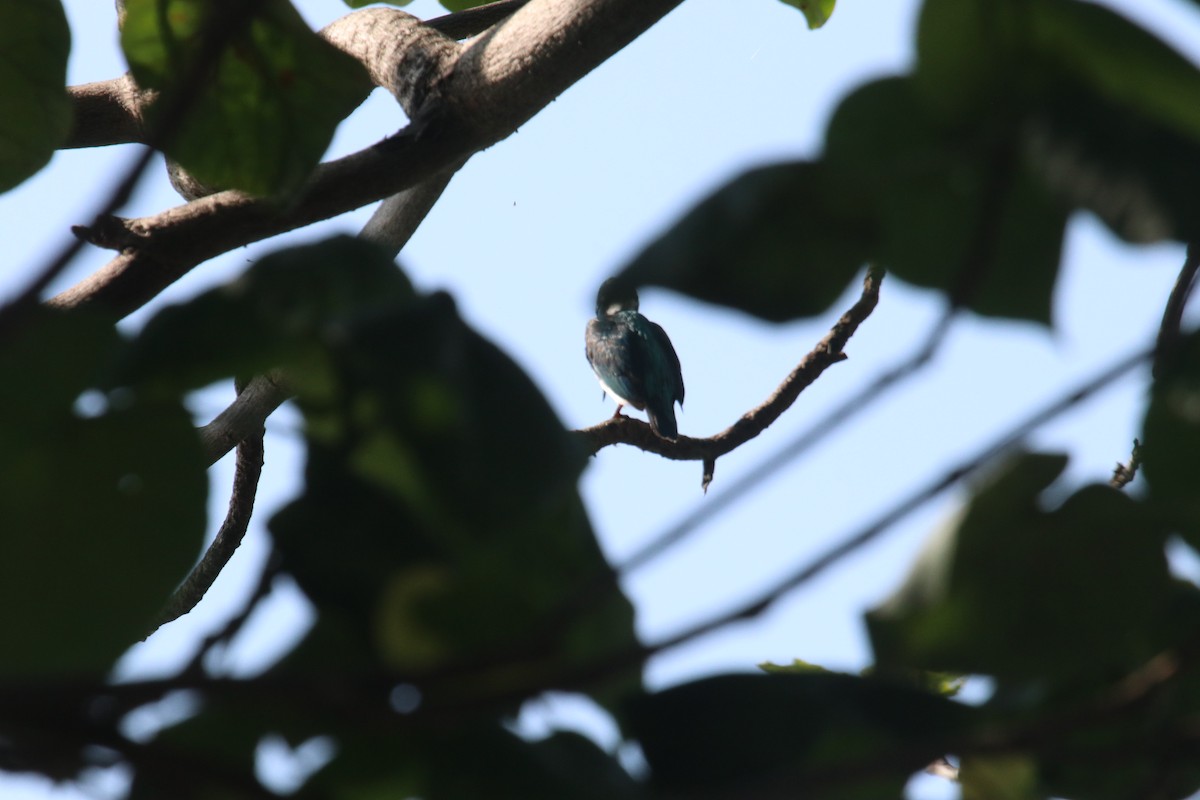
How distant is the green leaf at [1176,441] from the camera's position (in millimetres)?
443

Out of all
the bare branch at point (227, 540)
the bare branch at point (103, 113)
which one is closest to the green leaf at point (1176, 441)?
the bare branch at point (103, 113)

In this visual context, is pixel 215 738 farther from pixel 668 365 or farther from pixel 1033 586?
pixel 668 365

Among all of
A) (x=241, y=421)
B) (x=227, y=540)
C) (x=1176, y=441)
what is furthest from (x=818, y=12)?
(x=227, y=540)

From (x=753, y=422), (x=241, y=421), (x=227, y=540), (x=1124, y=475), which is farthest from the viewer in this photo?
(x=753, y=422)

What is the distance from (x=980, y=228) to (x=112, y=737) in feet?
1.02

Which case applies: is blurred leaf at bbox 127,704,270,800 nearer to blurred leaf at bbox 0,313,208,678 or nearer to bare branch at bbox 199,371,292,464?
blurred leaf at bbox 0,313,208,678

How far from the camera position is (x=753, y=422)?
3375 millimetres

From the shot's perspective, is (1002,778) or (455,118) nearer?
(1002,778)

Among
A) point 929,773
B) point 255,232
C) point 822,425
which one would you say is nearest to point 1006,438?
point 822,425

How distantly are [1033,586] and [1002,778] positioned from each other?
0.41ft

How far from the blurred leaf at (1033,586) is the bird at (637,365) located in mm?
5975

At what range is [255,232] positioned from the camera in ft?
3.03

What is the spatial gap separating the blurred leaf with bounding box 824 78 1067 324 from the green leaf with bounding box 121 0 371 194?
466 millimetres

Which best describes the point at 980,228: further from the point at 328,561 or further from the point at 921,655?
the point at 328,561
